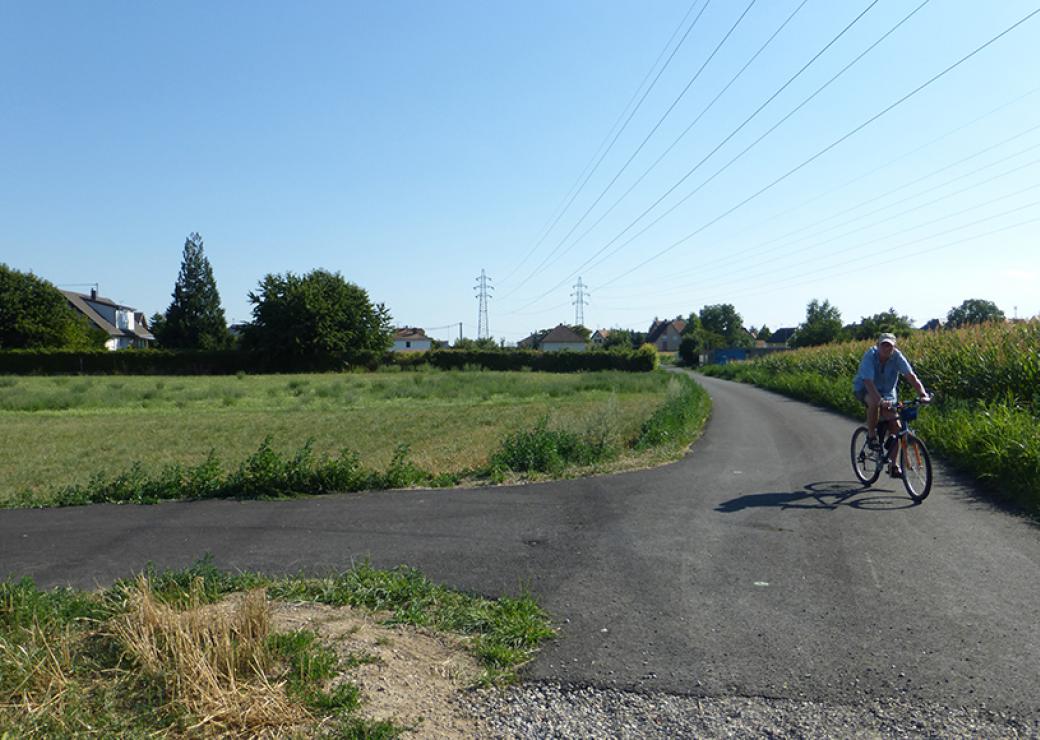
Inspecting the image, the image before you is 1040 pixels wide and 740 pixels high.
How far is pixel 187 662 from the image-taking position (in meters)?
3.85

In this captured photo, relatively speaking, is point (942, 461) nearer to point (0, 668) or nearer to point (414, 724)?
point (414, 724)

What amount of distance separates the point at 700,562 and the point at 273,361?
72342mm

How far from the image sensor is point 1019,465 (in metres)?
9.20

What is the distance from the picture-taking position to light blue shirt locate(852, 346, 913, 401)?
9.52 m

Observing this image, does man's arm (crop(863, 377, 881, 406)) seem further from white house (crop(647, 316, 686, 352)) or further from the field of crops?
white house (crop(647, 316, 686, 352))

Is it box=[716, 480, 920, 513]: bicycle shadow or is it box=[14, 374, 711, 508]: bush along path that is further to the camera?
box=[14, 374, 711, 508]: bush along path

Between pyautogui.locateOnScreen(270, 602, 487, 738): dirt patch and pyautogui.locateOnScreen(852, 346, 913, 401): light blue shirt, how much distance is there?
6.91 meters

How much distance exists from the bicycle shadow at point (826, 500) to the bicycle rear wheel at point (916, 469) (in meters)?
0.14

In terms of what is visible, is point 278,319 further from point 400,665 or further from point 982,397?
point 400,665

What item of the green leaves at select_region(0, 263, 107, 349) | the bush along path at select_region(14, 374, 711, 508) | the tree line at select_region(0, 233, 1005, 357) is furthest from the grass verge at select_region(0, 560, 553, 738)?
the green leaves at select_region(0, 263, 107, 349)

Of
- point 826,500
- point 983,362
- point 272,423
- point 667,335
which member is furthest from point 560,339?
point 826,500

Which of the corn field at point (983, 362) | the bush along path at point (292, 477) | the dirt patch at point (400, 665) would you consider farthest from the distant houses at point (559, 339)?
the dirt patch at point (400, 665)

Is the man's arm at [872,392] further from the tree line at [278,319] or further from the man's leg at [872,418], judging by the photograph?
the tree line at [278,319]

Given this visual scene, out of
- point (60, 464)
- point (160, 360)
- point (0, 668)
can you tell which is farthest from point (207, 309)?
point (0, 668)
